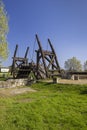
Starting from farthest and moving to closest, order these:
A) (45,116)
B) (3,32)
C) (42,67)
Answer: (42,67) < (3,32) < (45,116)

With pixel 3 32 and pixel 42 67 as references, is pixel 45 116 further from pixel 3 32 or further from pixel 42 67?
pixel 42 67

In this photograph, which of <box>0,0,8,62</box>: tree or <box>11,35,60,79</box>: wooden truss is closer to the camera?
<box>0,0,8,62</box>: tree

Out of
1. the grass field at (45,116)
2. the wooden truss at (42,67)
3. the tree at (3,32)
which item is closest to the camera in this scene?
the grass field at (45,116)

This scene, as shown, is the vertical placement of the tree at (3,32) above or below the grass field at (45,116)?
above

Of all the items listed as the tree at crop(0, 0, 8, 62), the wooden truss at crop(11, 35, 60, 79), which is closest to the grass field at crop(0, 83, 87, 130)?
the tree at crop(0, 0, 8, 62)

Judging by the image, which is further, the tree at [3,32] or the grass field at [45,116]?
the tree at [3,32]

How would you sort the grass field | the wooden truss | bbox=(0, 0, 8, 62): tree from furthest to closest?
the wooden truss
bbox=(0, 0, 8, 62): tree
the grass field

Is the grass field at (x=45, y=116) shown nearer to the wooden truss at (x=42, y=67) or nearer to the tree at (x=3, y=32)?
the tree at (x=3, y=32)

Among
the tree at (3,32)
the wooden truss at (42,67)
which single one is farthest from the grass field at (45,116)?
the wooden truss at (42,67)

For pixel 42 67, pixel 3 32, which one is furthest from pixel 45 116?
pixel 42 67

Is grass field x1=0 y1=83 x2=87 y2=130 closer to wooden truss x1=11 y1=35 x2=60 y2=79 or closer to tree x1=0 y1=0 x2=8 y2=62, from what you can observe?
tree x1=0 y1=0 x2=8 y2=62

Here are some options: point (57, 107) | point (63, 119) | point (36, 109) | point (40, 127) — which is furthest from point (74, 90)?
point (40, 127)

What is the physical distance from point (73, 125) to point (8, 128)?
2952 millimetres

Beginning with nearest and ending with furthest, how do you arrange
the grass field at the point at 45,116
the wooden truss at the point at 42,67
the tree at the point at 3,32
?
the grass field at the point at 45,116 < the tree at the point at 3,32 < the wooden truss at the point at 42,67
